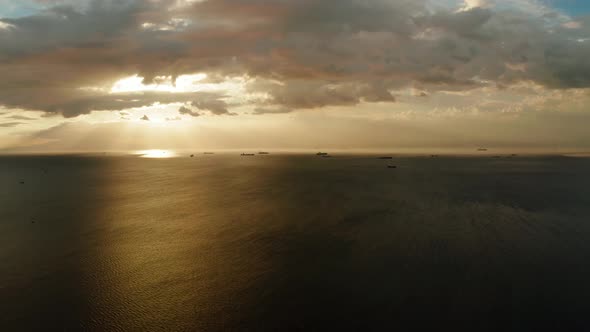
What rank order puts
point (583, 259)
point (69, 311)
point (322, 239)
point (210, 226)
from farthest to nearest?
point (210, 226), point (322, 239), point (583, 259), point (69, 311)

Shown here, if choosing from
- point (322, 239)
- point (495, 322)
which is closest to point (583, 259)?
point (495, 322)

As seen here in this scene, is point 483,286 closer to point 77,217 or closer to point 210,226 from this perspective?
point 210,226

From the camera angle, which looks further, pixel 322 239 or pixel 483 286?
pixel 322 239

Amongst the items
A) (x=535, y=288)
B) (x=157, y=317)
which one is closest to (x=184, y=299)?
(x=157, y=317)

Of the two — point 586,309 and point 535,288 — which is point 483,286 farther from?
point 586,309

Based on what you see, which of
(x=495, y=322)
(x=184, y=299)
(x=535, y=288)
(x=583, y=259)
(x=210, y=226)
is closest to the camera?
(x=495, y=322)

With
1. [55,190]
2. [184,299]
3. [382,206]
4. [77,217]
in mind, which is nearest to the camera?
[184,299]
